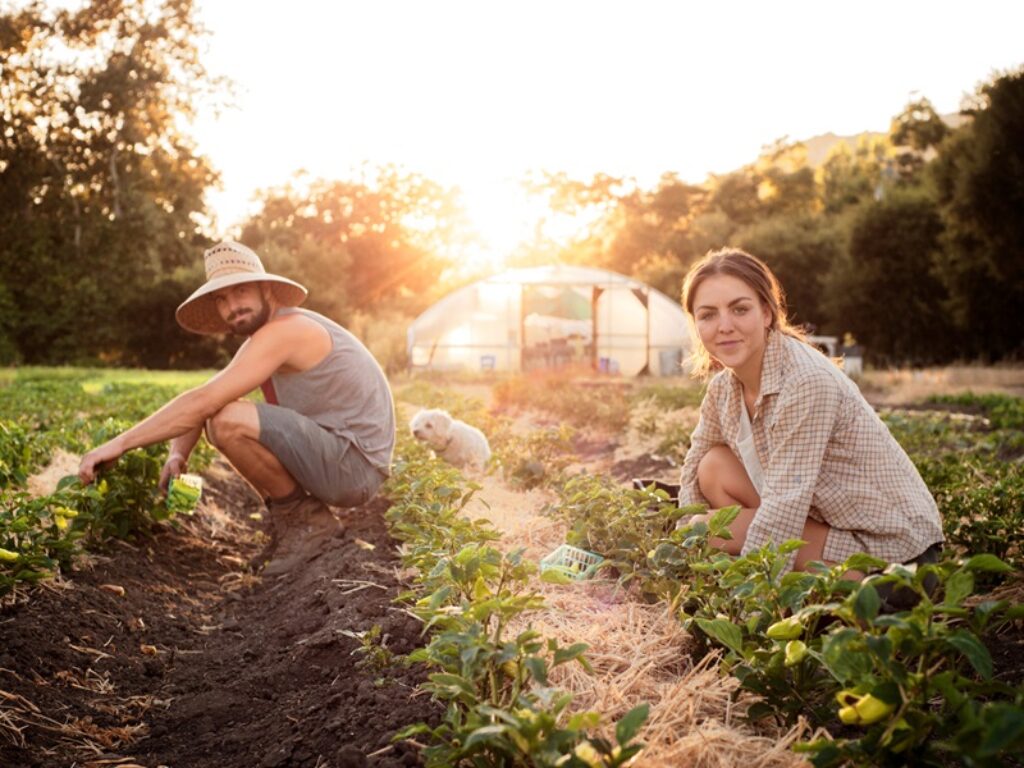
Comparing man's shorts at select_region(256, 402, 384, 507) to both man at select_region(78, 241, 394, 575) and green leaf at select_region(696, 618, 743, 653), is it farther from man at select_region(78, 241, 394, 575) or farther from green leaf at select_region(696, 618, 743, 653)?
green leaf at select_region(696, 618, 743, 653)

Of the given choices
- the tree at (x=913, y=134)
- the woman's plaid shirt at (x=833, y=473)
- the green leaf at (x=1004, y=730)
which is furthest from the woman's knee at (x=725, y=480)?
the tree at (x=913, y=134)

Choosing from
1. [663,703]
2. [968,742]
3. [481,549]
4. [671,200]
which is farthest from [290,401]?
[671,200]

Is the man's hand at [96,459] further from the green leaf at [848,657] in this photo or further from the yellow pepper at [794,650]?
the green leaf at [848,657]

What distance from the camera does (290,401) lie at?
457cm

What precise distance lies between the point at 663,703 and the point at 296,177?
37908 mm

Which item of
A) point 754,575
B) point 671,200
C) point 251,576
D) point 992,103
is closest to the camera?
point 754,575

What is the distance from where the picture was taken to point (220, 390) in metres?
4.00

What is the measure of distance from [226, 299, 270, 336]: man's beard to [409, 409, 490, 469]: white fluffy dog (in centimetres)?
227

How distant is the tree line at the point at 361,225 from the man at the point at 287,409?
47.8ft

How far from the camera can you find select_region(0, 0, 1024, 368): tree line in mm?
18703

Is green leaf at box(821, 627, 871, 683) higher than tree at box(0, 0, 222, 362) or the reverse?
the reverse

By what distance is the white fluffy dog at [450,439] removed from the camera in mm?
6539

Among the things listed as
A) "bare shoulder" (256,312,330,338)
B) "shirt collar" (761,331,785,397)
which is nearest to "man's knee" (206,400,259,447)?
"bare shoulder" (256,312,330,338)

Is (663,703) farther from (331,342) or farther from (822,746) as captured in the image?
(331,342)
